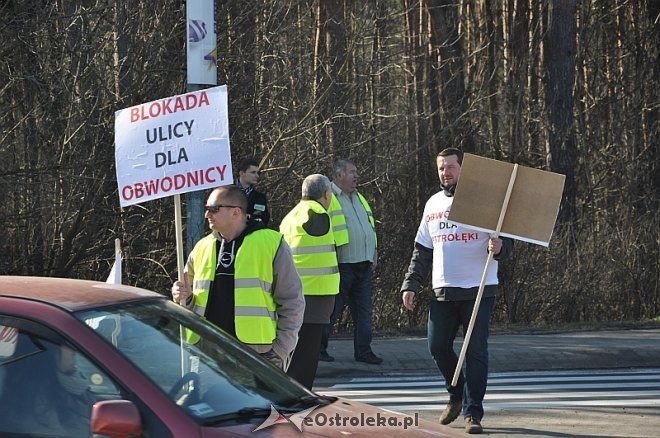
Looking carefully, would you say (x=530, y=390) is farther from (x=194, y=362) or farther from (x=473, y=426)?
(x=194, y=362)

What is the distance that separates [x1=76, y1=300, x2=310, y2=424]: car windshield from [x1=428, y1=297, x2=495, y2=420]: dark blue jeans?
139 inches

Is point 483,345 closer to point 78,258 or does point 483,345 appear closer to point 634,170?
point 78,258

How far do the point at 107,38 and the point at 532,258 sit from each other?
750 cm

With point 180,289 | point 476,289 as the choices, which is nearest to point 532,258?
point 476,289

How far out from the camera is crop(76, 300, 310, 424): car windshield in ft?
14.7

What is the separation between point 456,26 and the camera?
24.3m

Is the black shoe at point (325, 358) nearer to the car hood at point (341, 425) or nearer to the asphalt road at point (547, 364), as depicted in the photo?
the asphalt road at point (547, 364)

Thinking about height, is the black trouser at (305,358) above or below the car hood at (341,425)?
below

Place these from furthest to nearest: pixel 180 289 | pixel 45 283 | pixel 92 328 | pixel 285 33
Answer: pixel 285 33 < pixel 180 289 < pixel 45 283 < pixel 92 328

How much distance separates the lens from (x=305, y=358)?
890cm

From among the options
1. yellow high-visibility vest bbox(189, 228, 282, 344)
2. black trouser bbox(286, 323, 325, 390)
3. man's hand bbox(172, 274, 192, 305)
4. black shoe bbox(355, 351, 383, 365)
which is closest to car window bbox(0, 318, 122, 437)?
yellow high-visibility vest bbox(189, 228, 282, 344)

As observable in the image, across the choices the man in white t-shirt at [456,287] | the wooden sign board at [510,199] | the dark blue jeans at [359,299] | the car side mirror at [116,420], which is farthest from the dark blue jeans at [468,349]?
the car side mirror at [116,420]

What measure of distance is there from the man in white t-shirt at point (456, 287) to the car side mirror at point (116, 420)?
460cm

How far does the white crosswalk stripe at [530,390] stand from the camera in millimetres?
10430
